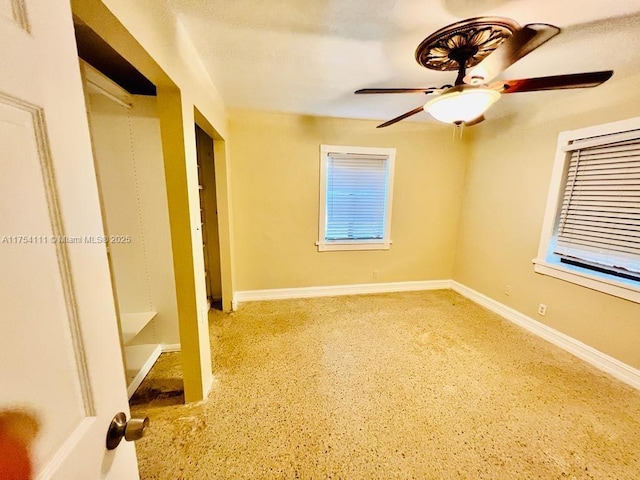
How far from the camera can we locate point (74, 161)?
19.0 inches

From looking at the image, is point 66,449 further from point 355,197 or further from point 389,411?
point 355,197

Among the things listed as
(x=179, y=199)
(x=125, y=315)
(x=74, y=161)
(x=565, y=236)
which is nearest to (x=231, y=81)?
(x=179, y=199)

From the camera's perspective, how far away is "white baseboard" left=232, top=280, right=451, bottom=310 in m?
3.27

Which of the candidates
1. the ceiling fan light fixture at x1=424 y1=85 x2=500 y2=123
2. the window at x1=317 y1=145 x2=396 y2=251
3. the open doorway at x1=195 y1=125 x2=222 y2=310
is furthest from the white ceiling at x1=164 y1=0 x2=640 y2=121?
the window at x1=317 y1=145 x2=396 y2=251

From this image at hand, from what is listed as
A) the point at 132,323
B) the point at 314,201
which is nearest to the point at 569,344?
the point at 314,201

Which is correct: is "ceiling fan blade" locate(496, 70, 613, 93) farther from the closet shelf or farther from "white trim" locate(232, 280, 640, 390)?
the closet shelf

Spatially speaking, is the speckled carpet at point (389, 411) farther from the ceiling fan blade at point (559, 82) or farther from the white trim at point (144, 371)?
the ceiling fan blade at point (559, 82)

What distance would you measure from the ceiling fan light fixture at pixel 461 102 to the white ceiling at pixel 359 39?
0.39 m

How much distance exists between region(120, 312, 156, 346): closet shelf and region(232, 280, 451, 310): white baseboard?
102cm

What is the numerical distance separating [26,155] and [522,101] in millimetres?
3444

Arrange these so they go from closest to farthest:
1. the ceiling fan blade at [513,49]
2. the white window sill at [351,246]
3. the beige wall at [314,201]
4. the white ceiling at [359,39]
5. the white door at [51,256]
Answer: the white door at [51,256], the ceiling fan blade at [513,49], the white ceiling at [359,39], the beige wall at [314,201], the white window sill at [351,246]

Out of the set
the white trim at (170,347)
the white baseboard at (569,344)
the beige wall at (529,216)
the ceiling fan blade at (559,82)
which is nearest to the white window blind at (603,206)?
the beige wall at (529,216)

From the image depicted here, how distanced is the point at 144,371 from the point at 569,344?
12.1 ft

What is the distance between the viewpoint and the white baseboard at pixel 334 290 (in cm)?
327
